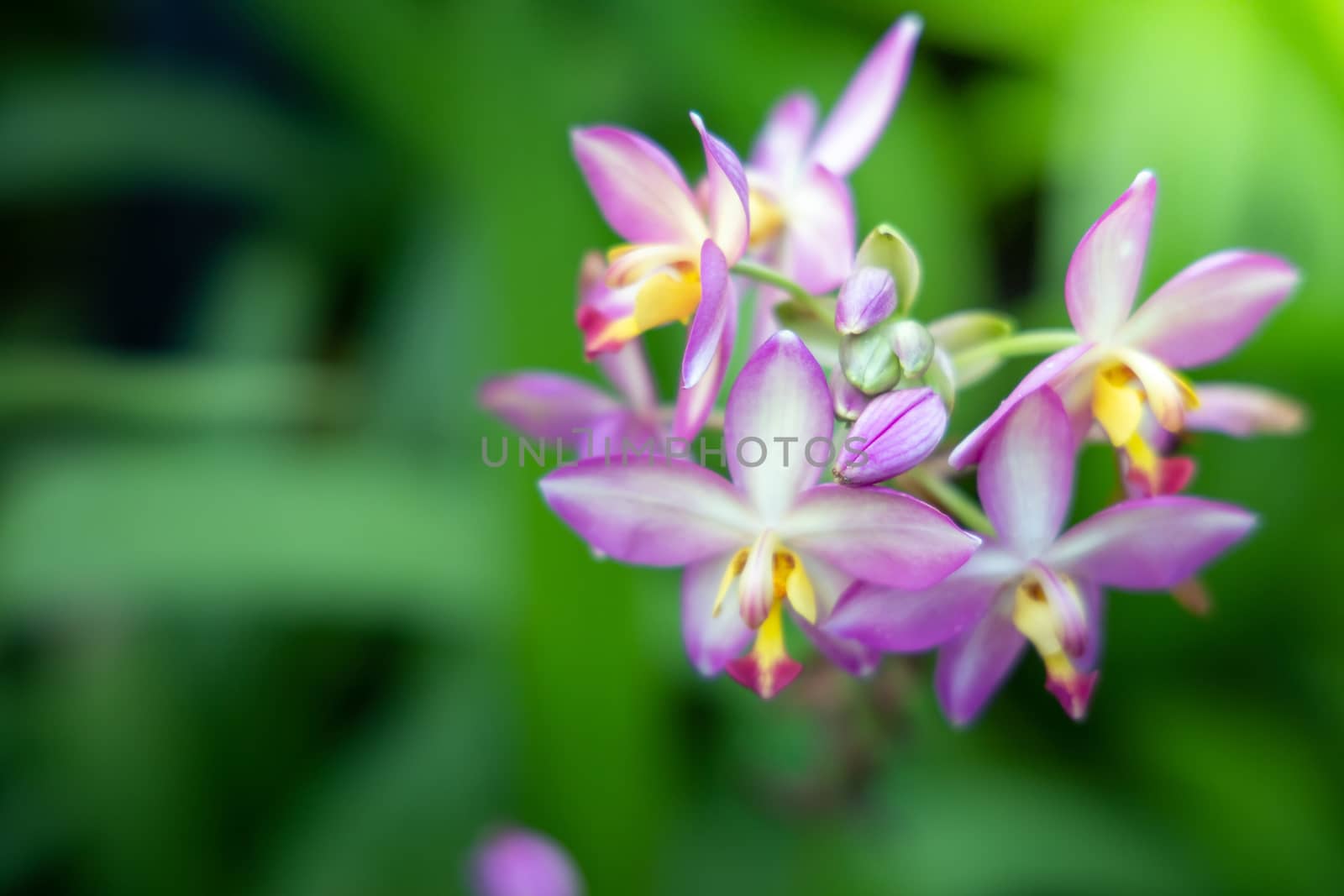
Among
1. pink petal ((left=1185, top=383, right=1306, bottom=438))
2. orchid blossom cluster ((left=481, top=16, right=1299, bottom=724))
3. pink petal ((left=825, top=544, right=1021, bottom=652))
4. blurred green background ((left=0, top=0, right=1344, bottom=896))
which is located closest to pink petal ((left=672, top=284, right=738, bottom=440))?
orchid blossom cluster ((left=481, top=16, right=1299, bottom=724))

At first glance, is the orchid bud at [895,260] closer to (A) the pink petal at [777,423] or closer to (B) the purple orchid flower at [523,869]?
(A) the pink petal at [777,423]

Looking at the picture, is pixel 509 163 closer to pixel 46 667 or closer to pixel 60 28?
pixel 46 667

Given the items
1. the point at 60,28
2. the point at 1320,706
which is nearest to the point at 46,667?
the point at 60,28

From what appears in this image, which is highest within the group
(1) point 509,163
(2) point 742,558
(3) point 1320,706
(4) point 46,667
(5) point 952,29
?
(5) point 952,29

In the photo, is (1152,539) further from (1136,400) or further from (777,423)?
(777,423)

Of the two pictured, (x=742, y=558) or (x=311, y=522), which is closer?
(x=742, y=558)

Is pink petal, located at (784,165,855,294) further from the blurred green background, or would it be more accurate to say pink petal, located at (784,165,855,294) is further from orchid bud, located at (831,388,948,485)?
the blurred green background

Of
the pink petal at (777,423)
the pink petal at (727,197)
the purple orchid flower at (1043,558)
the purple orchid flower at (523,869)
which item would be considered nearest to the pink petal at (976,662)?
the purple orchid flower at (1043,558)
